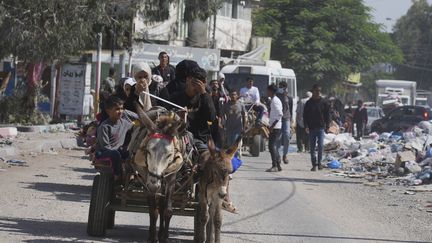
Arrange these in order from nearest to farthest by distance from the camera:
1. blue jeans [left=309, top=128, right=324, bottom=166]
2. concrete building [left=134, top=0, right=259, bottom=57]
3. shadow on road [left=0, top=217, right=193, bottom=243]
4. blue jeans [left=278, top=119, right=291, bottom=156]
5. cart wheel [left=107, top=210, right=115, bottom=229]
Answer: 1. shadow on road [left=0, top=217, right=193, bottom=243]
2. cart wheel [left=107, top=210, right=115, bottom=229]
3. blue jeans [left=309, top=128, right=324, bottom=166]
4. blue jeans [left=278, top=119, right=291, bottom=156]
5. concrete building [left=134, top=0, right=259, bottom=57]

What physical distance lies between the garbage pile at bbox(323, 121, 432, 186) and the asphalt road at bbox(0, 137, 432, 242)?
1.81 m

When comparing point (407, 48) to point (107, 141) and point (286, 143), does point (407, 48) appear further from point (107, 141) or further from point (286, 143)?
point (107, 141)

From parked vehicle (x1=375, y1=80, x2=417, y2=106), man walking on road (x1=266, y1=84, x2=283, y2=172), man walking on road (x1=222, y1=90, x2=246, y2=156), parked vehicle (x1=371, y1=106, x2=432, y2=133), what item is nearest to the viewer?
man walking on road (x1=266, y1=84, x2=283, y2=172)

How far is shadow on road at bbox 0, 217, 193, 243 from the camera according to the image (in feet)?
34.7

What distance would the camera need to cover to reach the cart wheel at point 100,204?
34.3ft

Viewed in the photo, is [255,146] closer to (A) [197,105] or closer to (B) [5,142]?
(B) [5,142]

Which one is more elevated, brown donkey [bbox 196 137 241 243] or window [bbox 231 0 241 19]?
window [bbox 231 0 241 19]

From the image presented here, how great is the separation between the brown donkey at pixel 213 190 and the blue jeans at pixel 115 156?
1207 millimetres

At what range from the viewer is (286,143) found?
80.2 ft

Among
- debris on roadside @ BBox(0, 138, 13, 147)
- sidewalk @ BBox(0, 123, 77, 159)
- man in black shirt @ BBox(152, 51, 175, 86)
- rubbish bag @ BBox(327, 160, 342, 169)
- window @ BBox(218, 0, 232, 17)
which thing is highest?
window @ BBox(218, 0, 232, 17)

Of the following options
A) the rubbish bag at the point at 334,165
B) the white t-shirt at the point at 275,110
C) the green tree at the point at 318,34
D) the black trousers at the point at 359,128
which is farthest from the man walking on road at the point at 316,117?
the green tree at the point at 318,34

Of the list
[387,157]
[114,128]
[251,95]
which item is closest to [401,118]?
[387,157]

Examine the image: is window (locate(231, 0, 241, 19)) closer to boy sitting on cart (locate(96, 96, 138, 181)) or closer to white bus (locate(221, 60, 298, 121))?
white bus (locate(221, 60, 298, 121))

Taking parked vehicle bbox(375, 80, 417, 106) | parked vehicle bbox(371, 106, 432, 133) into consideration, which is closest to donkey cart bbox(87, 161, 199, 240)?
parked vehicle bbox(371, 106, 432, 133)
